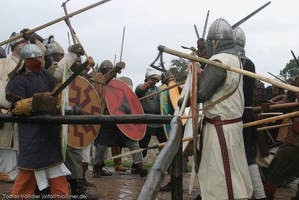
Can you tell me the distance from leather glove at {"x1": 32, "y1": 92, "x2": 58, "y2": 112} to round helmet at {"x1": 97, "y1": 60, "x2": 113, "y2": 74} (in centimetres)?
388

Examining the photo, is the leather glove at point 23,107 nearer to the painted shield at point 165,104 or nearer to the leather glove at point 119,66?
the leather glove at point 119,66

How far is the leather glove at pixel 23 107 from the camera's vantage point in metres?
3.67

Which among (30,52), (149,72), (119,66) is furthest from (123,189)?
(30,52)

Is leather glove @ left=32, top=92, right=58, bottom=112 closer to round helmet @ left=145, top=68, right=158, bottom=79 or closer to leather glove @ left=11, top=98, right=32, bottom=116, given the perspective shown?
leather glove @ left=11, top=98, right=32, bottom=116

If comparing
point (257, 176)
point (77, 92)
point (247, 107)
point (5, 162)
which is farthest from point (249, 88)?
point (5, 162)

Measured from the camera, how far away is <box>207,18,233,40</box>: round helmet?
4.32 meters

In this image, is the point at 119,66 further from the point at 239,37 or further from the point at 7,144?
the point at 7,144

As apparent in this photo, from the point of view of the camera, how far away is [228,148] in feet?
13.3

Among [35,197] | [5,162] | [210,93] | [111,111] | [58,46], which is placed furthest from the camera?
[111,111]

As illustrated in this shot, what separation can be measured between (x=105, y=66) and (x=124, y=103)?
43.1 inches

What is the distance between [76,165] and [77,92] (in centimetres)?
77

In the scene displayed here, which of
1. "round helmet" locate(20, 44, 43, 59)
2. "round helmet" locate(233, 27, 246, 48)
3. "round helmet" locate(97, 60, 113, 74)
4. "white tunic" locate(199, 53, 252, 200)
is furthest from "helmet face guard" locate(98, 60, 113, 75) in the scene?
"white tunic" locate(199, 53, 252, 200)

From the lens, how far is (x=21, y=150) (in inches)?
164

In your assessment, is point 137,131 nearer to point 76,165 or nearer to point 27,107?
point 76,165
